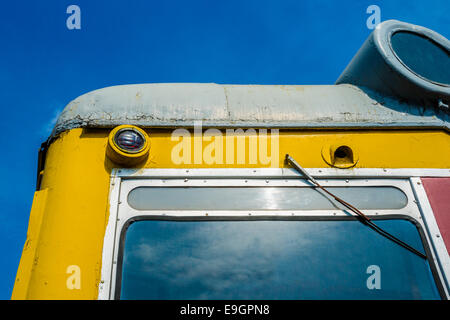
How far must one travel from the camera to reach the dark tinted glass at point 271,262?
169 centimetres

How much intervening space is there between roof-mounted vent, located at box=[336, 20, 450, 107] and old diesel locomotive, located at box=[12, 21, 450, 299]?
0.03 feet

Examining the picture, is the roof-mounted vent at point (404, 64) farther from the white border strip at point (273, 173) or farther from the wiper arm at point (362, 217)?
the wiper arm at point (362, 217)

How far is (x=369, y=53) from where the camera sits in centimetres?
242

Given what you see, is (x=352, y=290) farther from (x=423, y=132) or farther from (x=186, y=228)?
(x=423, y=132)

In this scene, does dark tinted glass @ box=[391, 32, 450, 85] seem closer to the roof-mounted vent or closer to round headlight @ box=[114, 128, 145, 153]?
the roof-mounted vent

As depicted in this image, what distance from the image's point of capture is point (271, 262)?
1.76 m

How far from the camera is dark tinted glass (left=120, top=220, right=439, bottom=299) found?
66.5 inches

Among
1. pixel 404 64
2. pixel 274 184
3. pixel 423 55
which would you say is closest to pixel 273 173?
pixel 274 184

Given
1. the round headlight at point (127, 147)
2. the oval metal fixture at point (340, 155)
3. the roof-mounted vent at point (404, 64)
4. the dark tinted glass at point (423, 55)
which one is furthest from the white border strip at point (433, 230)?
the round headlight at point (127, 147)

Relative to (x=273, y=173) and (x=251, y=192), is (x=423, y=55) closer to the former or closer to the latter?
(x=273, y=173)

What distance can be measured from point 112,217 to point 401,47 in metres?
1.74

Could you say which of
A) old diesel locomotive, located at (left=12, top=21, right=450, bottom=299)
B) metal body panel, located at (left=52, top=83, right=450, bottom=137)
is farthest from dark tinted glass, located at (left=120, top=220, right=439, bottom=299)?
metal body panel, located at (left=52, top=83, right=450, bottom=137)
